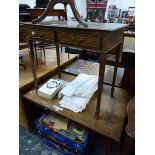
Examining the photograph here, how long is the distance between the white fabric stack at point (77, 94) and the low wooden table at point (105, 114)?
0.14 feet

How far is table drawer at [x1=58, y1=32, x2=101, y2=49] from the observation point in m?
0.81

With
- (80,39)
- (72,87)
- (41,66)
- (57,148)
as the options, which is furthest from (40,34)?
(57,148)

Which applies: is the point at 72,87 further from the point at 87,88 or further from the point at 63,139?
the point at 63,139

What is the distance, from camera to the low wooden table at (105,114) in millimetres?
941

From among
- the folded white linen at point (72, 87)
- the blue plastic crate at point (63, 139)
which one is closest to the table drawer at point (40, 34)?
the folded white linen at point (72, 87)

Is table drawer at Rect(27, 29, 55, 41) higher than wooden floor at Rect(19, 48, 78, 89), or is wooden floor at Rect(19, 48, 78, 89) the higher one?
table drawer at Rect(27, 29, 55, 41)

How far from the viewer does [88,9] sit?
4.27 metres

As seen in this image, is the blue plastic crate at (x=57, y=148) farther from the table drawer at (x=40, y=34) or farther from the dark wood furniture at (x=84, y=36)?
the table drawer at (x=40, y=34)

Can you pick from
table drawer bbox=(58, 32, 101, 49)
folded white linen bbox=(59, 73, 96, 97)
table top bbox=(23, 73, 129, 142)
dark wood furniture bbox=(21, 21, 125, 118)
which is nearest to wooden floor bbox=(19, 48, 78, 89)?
table top bbox=(23, 73, 129, 142)

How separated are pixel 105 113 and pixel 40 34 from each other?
0.73 meters

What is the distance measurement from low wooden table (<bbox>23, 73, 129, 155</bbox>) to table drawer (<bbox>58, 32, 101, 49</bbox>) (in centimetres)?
50

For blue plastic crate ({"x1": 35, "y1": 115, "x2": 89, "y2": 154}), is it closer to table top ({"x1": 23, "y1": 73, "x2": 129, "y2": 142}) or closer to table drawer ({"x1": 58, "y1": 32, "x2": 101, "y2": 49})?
table top ({"x1": 23, "y1": 73, "x2": 129, "y2": 142})

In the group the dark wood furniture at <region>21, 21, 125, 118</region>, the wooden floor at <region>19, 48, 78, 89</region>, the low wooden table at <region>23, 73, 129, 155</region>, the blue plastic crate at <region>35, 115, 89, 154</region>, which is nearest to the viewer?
the dark wood furniture at <region>21, 21, 125, 118</region>
